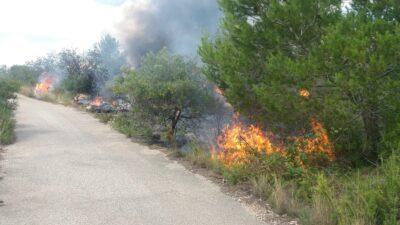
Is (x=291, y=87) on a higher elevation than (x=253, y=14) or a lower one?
lower

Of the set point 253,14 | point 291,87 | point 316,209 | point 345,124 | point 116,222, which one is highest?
point 253,14

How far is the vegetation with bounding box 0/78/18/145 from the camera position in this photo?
11.4 meters

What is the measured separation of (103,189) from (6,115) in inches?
331

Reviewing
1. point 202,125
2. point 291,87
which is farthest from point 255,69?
point 202,125

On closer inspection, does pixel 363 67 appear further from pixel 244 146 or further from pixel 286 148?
pixel 244 146

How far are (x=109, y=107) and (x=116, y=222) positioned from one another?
14.6m

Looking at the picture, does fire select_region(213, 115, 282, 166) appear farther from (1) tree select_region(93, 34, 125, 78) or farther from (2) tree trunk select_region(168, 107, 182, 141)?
(1) tree select_region(93, 34, 125, 78)

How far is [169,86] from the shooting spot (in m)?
11.1

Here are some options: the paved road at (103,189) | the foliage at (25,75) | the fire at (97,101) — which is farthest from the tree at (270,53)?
the foliage at (25,75)

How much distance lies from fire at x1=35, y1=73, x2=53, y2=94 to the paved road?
62.1 ft

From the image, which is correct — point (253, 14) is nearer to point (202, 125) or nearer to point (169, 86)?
point (169, 86)

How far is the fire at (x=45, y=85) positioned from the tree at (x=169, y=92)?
18.6 metres

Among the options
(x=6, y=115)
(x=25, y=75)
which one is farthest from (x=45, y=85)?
(x=6, y=115)

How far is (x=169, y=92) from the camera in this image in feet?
37.6
